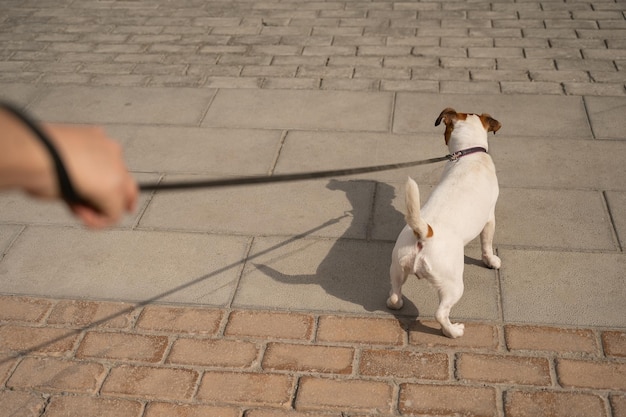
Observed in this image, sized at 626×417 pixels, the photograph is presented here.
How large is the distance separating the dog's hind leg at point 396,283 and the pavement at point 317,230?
0.11 metres

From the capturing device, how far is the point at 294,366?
14.4 ft

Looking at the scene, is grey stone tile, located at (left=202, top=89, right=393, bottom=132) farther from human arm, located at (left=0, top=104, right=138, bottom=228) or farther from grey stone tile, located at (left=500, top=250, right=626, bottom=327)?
human arm, located at (left=0, top=104, right=138, bottom=228)

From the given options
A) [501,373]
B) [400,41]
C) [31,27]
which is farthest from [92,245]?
[31,27]

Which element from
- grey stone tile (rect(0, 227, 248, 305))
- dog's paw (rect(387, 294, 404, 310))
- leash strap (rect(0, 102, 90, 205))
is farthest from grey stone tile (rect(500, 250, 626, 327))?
leash strap (rect(0, 102, 90, 205))

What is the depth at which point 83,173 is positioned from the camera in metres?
1.91

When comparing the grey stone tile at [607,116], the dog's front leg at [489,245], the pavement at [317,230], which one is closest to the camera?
the pavement at [317,230]

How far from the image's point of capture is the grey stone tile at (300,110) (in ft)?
23.4

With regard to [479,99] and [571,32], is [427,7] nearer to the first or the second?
[571,32]

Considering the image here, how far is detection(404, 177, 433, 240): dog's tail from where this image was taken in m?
3.85

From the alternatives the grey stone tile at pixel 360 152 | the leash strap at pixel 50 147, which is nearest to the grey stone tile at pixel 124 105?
the grey stone tile at pixel 360 152

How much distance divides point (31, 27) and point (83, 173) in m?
8.96

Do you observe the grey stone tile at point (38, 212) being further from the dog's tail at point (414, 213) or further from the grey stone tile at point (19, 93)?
the dog's tail at point (414, 213)

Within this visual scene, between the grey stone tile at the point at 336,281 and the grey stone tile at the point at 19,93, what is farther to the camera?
the grey stone tile at the point at 19,93

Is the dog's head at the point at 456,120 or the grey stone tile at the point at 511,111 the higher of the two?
the dog's head at the point at 456,120
